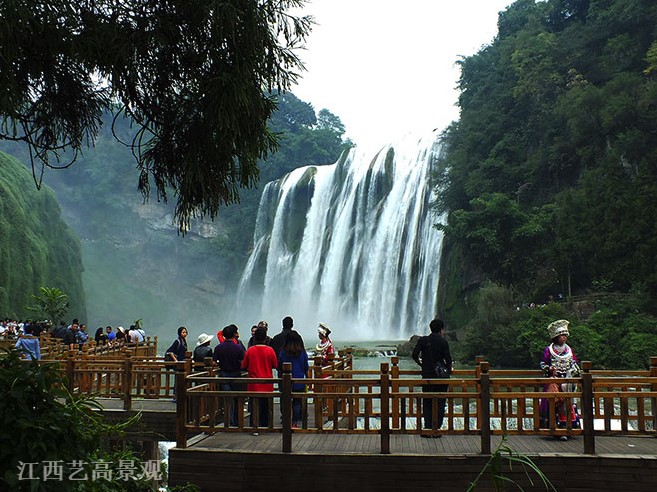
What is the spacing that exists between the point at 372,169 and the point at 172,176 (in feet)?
108

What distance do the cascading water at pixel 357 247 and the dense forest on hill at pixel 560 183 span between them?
6.32 ft

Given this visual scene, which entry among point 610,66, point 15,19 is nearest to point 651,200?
point 610,66

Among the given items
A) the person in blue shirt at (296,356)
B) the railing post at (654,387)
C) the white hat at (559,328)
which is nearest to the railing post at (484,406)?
the white hat at (559,328)

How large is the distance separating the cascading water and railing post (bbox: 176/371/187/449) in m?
25.4

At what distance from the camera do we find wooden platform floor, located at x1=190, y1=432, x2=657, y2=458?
22.2 feet

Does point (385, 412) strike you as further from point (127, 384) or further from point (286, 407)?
point (127, 384)

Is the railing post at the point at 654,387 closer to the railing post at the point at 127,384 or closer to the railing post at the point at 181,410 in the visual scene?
the railing post at the point at 181,410

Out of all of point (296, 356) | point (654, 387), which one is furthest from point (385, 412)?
point (654, 387)

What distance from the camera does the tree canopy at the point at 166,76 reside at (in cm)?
485

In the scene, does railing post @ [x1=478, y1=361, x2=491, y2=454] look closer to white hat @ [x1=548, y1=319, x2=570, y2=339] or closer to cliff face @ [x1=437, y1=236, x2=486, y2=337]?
white hat @ [x1=548, y1=319, x2=570, y2=339]

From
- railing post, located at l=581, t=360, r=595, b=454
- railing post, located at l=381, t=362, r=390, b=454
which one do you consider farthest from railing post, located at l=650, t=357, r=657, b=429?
railing post, located at l=381, t=362, r=390, b=454

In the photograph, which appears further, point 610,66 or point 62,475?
point 610,66

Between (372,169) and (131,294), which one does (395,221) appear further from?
(131,294)

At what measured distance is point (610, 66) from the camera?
2786 cm
